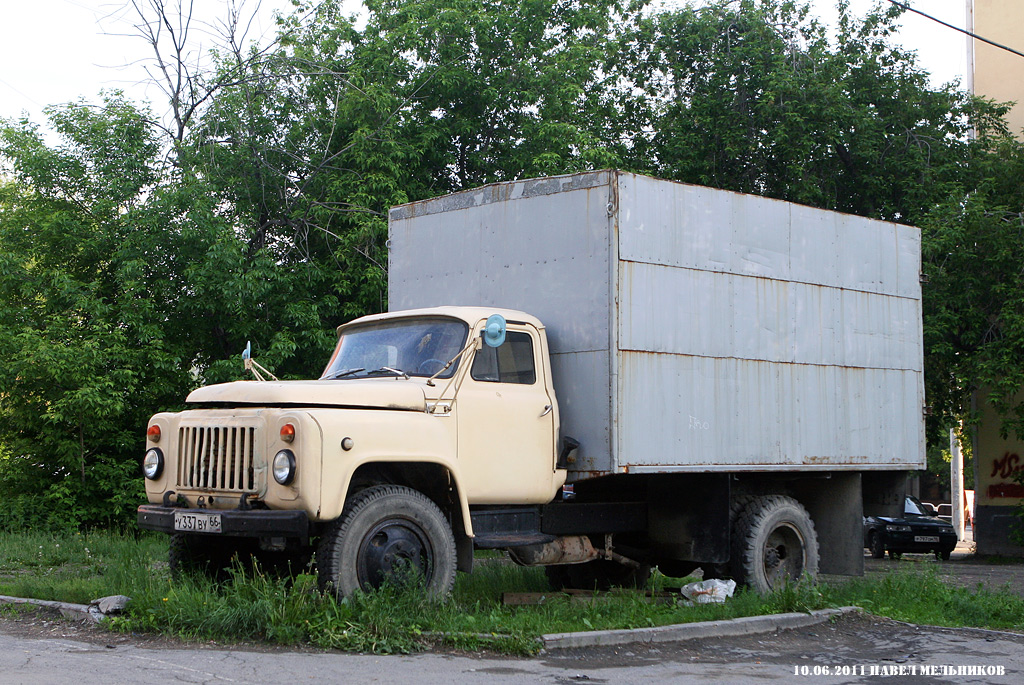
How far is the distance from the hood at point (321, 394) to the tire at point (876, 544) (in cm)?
1533

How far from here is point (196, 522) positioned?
770cm

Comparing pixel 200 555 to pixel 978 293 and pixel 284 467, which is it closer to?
pixel 284 467

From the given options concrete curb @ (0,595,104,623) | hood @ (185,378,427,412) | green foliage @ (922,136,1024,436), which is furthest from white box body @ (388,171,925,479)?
green foliage @ (922,136,1024,436)

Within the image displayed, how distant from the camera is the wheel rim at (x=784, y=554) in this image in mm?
10812

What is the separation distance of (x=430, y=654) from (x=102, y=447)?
474 inches

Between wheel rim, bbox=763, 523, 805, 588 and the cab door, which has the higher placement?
the cab door

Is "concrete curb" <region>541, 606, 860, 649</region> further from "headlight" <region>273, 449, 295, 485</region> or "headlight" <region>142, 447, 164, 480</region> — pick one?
"headlight" <region>142, 447, 164, 480</region>

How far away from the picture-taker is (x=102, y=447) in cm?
1766

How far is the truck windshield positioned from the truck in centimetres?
2

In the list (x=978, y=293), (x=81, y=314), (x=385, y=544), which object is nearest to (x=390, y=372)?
(x=385, y=544)

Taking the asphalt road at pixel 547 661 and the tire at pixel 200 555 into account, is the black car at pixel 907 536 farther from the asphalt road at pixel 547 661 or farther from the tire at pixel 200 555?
the tire at pixel 200 555

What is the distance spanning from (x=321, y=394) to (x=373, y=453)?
0.56 m

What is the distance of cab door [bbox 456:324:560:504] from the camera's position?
8625 mm

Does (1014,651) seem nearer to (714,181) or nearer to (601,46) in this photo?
(714,181)
